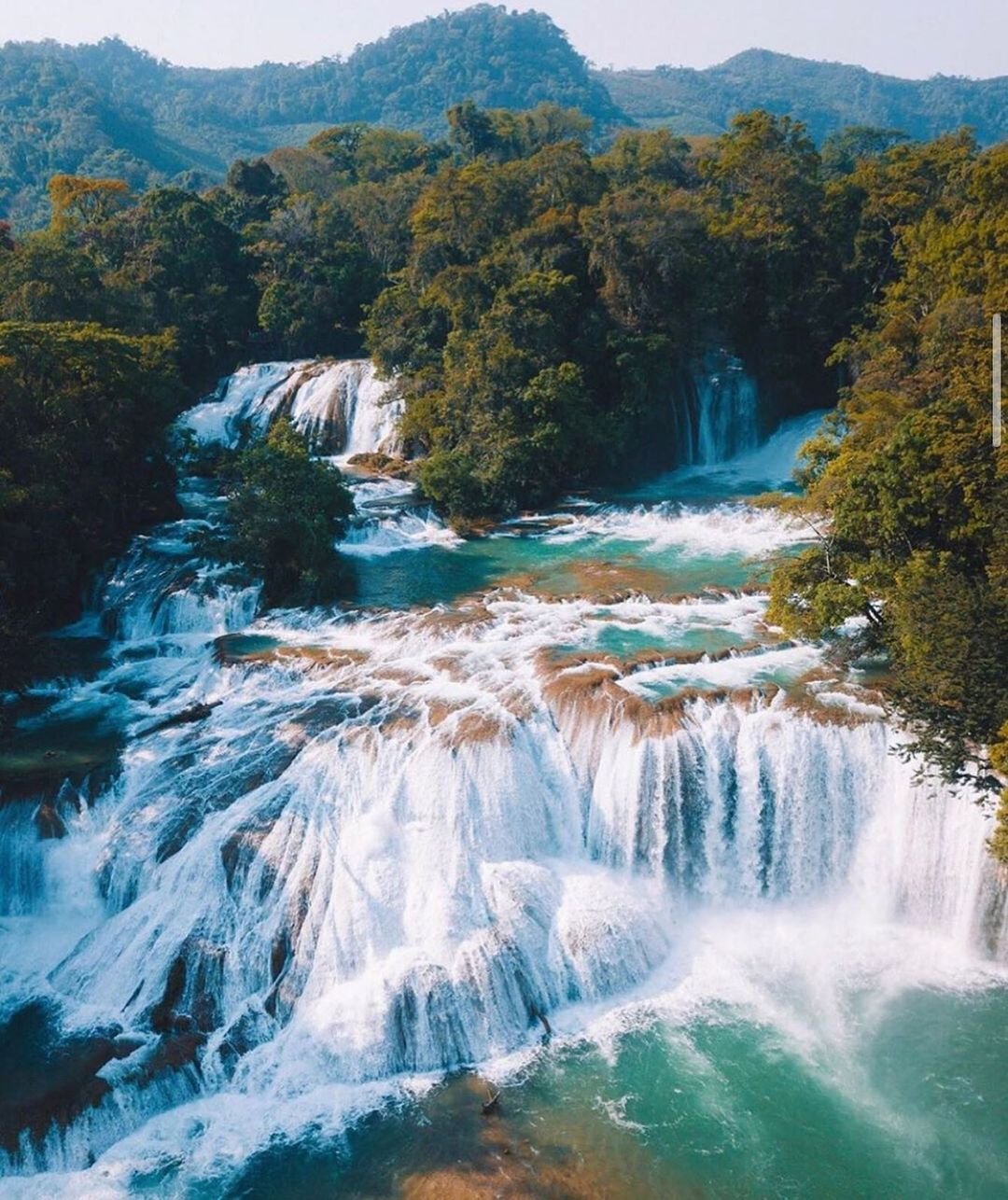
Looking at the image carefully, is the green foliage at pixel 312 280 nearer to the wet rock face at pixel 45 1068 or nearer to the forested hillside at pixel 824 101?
the wet rock face at pixel 45 1068

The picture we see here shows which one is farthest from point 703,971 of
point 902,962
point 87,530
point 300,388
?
point 300,388

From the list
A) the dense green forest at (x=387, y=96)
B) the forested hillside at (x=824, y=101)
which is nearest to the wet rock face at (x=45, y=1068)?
the dense green forest at (x=387, y=96)

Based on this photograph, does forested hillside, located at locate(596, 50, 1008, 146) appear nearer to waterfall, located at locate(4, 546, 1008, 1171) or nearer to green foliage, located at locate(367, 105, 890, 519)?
green foliage, located at locate(367, 105, 890, 519)

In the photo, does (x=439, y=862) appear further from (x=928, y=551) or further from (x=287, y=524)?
(x=287, y=524)

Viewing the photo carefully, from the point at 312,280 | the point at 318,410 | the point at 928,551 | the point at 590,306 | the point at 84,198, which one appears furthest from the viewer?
the point at 84,198

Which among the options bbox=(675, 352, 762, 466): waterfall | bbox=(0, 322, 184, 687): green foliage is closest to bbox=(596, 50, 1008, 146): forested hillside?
bbox=(675, 352, 762, 466): waterfall

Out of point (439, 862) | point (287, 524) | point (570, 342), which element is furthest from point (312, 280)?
point (439, 862)
